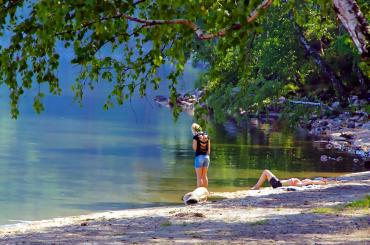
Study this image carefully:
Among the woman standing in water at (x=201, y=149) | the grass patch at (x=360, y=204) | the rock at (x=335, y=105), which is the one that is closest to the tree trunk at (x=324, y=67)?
the rock at (x=335, y=105)

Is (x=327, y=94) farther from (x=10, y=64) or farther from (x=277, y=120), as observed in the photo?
(x=10, y=64)

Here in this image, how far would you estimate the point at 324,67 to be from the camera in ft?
173

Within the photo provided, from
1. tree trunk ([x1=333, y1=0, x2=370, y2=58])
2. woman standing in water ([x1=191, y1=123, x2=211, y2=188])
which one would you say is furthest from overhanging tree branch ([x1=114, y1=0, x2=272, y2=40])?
woman standing in water ([x1=191, y1=123, x2=211, y2=188])

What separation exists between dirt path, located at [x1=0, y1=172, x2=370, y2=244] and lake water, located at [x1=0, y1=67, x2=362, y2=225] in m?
2.14

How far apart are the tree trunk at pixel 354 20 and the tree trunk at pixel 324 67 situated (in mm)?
41483

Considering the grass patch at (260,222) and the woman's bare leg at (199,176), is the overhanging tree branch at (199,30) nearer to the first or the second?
the grass patch at (260,222)

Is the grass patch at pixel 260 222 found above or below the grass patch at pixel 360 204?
below

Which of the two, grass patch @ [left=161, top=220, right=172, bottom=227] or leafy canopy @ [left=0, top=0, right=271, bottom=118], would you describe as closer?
leafy canopy @ [left=0, top=0, right=271, bottom=118]

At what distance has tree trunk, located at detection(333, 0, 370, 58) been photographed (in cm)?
953

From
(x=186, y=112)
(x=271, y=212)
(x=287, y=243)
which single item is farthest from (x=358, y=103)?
(x=287, y=243)

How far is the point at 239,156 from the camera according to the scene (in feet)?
129

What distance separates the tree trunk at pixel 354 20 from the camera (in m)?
9.53

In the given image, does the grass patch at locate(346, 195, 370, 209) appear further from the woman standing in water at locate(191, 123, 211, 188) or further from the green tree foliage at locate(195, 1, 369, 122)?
the green tree foliage at locate(195, 1, 369, 122)

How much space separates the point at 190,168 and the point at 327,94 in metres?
24.5
